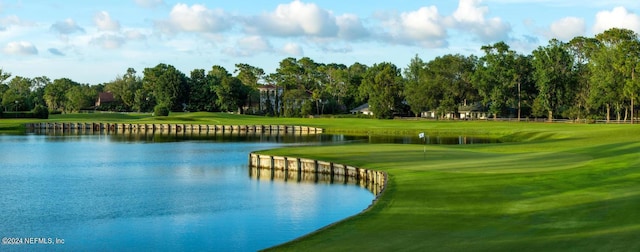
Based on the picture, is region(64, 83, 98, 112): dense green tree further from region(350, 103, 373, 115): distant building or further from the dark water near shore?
the dark water near shore

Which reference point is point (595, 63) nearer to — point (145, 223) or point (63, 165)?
point (63, 165)

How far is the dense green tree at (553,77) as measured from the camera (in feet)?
420

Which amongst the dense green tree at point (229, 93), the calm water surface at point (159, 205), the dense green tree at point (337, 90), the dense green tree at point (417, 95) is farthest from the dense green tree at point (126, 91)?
the calm water surface at point (159, 205)

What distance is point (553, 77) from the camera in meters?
127

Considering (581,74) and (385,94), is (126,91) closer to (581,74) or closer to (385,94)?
(385,94)

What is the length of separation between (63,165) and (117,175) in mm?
9496

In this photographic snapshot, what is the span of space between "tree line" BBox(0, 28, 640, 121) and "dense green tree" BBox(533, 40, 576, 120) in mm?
195

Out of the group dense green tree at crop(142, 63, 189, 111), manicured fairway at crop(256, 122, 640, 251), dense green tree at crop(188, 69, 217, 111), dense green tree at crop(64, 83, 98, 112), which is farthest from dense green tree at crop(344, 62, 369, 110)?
manicured fairway at crop(256, 122, 640, 251)

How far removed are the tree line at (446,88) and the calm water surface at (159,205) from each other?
8980 cm

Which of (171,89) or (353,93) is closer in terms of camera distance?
(171,89)

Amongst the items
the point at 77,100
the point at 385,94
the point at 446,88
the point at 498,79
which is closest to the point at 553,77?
the point at 498,79

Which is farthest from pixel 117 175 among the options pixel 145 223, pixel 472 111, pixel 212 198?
pixel 472 111

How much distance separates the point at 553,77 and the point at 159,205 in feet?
358

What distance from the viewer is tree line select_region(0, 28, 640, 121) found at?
12544 centimetres
